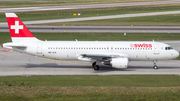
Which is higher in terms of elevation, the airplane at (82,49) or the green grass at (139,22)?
the green grass at (139,22)

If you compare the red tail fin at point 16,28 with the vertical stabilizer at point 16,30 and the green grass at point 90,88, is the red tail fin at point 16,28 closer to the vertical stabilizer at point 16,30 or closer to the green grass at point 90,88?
the vertical stabilizer at point 16,30

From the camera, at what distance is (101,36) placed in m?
60.3

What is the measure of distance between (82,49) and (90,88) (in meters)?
10.8

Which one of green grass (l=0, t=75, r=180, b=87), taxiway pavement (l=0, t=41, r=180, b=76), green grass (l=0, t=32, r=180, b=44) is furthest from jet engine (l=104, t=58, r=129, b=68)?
green grass (l=0, t=32, r=180, b=44)

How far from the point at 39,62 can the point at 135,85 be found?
1750 centimetres

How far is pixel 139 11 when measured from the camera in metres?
100

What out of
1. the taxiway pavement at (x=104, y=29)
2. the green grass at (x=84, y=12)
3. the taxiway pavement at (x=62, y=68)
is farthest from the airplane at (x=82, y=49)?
the green grass at (x=84, y=12)

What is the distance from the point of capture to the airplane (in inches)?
1422

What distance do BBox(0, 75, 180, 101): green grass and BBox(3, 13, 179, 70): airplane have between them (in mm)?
4820

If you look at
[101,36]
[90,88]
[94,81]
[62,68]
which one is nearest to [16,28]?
[62,68]

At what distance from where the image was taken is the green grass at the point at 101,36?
57.3 metres

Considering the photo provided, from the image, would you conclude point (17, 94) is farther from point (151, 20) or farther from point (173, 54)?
point (151, 20)

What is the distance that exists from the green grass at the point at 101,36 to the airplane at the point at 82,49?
65.3ft

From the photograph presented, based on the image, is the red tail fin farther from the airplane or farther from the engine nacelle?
the engine nacelle
